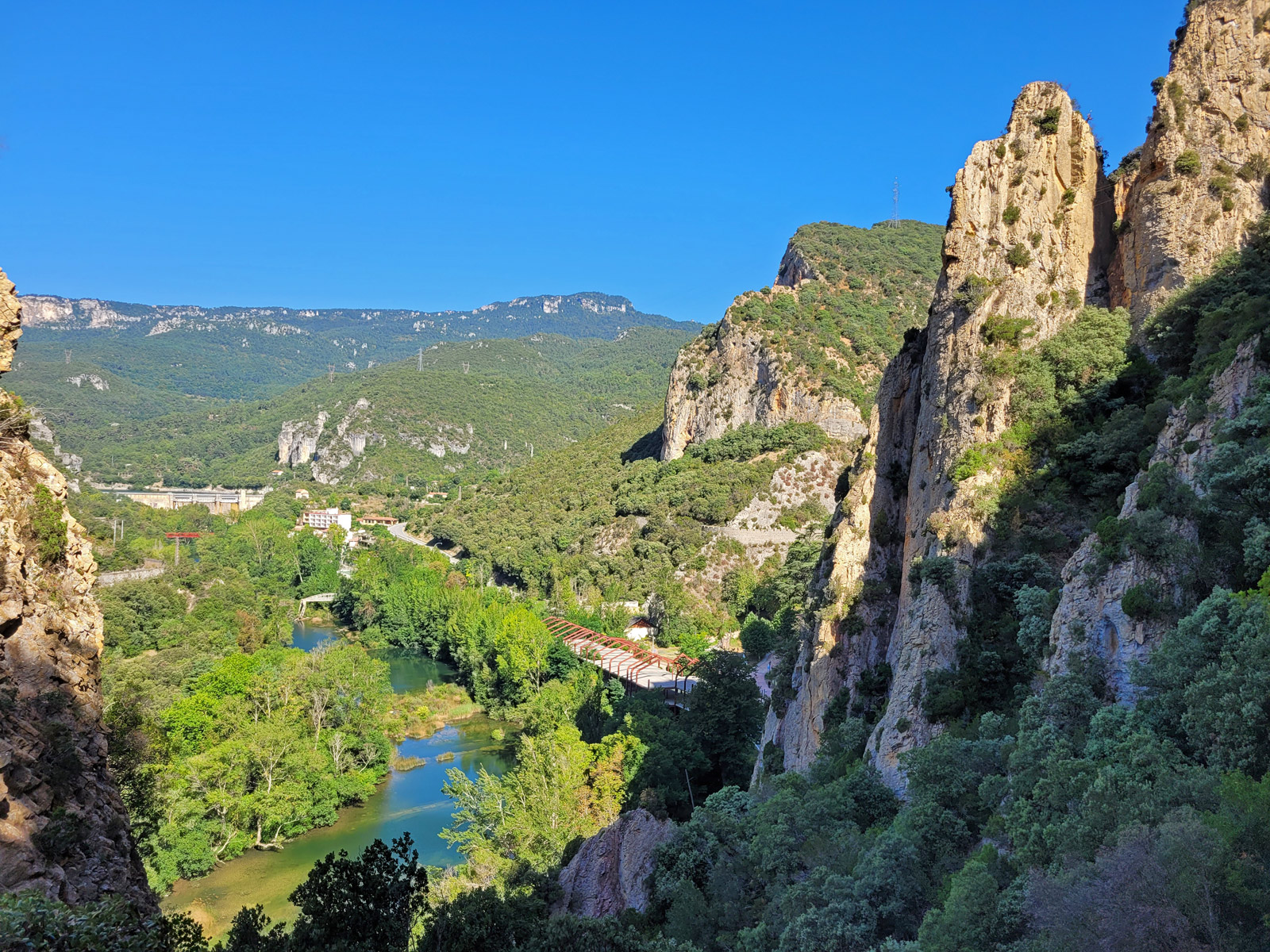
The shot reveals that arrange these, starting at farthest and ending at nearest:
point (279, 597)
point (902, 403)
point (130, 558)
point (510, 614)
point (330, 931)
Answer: point (279, 597)
point (130, 558)
point (510, 614)
point (902, 403)
point (330, 931)

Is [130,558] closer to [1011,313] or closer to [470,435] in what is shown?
[1011,313]

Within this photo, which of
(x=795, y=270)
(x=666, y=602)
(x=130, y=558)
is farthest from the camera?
(x=795, y=270)

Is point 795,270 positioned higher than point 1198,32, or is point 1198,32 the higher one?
point 795,270

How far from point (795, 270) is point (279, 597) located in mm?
65111

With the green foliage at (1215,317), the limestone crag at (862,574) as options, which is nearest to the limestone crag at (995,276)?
the limestone crag at (862,574)

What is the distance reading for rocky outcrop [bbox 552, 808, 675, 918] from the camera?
20.1 m

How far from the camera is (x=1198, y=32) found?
69.5 feet

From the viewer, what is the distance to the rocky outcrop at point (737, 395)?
3038 inches

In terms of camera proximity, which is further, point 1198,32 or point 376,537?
point 376,537

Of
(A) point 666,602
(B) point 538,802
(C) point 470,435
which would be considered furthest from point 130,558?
(C) point 470,435

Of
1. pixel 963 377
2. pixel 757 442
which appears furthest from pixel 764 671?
pixel 757 442

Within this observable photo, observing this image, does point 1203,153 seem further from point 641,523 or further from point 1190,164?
point 641,523

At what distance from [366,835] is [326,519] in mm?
93511

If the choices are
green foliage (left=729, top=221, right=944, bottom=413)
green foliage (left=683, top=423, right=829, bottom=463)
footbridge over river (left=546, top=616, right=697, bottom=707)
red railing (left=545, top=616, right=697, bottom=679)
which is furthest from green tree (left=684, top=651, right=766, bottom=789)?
green foliage (left=729, top=221, right=944, bottom=413)
